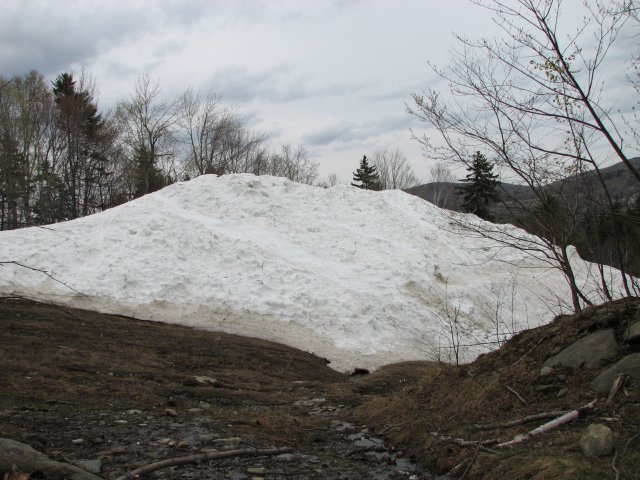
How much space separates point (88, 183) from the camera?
34.6 metres

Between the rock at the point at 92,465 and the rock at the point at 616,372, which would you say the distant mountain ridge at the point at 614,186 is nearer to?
the rock at the point at 616,372

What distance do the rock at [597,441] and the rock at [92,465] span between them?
13.1ft

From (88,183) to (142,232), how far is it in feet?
66.4

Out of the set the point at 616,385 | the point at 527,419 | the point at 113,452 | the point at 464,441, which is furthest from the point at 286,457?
the point at 616,385

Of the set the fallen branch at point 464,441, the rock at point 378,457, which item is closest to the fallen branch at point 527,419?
the fallen branch at point 464,441

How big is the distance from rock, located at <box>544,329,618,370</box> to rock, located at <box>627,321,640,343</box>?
0.15 meters

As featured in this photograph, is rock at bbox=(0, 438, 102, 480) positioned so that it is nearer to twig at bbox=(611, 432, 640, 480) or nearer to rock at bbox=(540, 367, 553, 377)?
twig at bbox=(611, 432, 640, 480)

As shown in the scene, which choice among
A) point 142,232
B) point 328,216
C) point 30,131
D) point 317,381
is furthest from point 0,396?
point 30,131

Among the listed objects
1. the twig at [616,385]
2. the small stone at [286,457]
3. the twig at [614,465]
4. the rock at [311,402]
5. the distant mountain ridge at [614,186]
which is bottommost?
the small stone at [286,457]

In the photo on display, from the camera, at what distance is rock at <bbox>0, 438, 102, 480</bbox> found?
11.7 feet

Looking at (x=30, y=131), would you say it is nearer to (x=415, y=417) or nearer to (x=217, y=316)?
(x=217, y=316)

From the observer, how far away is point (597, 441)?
12.8 feet

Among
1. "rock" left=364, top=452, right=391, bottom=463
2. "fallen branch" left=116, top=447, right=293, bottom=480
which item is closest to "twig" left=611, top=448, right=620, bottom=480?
"rock" left=364, top=452, right=391, bottom=463

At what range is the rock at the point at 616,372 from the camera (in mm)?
4789
